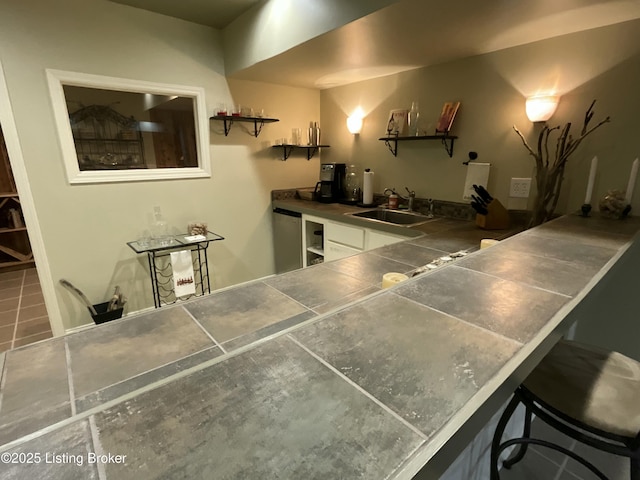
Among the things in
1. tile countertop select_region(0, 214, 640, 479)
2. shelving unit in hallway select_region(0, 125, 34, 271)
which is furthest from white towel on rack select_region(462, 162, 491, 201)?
shelving unit in hallway select_region(0, 125, 34, 271)

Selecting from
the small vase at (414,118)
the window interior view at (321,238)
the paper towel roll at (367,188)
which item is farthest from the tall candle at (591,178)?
the paper towel roll at (367,188)

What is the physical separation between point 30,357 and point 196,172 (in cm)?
227

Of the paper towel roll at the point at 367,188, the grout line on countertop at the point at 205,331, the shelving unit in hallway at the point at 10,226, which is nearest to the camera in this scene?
the grout line on countertop at the point at 205,331

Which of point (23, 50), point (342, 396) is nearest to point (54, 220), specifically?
point (23, 50)

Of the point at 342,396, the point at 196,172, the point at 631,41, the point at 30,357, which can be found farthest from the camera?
the point at 196,172

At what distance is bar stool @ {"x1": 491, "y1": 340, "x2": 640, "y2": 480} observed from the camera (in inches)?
36.5

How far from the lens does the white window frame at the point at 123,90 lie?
2.15 meters

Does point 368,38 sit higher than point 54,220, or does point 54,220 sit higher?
point 368,38

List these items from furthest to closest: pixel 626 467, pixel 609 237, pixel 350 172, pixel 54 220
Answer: pixel 350 172 → pixel 54 220 → pixel 626 467 → pixel 609 237

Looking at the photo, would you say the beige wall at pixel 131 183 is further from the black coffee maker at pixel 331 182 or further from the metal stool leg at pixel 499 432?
the metal stool leg at pixel 499 432

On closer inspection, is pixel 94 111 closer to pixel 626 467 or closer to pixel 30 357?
pixel 30 357

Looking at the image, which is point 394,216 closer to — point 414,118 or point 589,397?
point 414,118

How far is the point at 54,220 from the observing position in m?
2.26

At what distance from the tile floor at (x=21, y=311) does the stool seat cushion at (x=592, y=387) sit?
3.19 m
